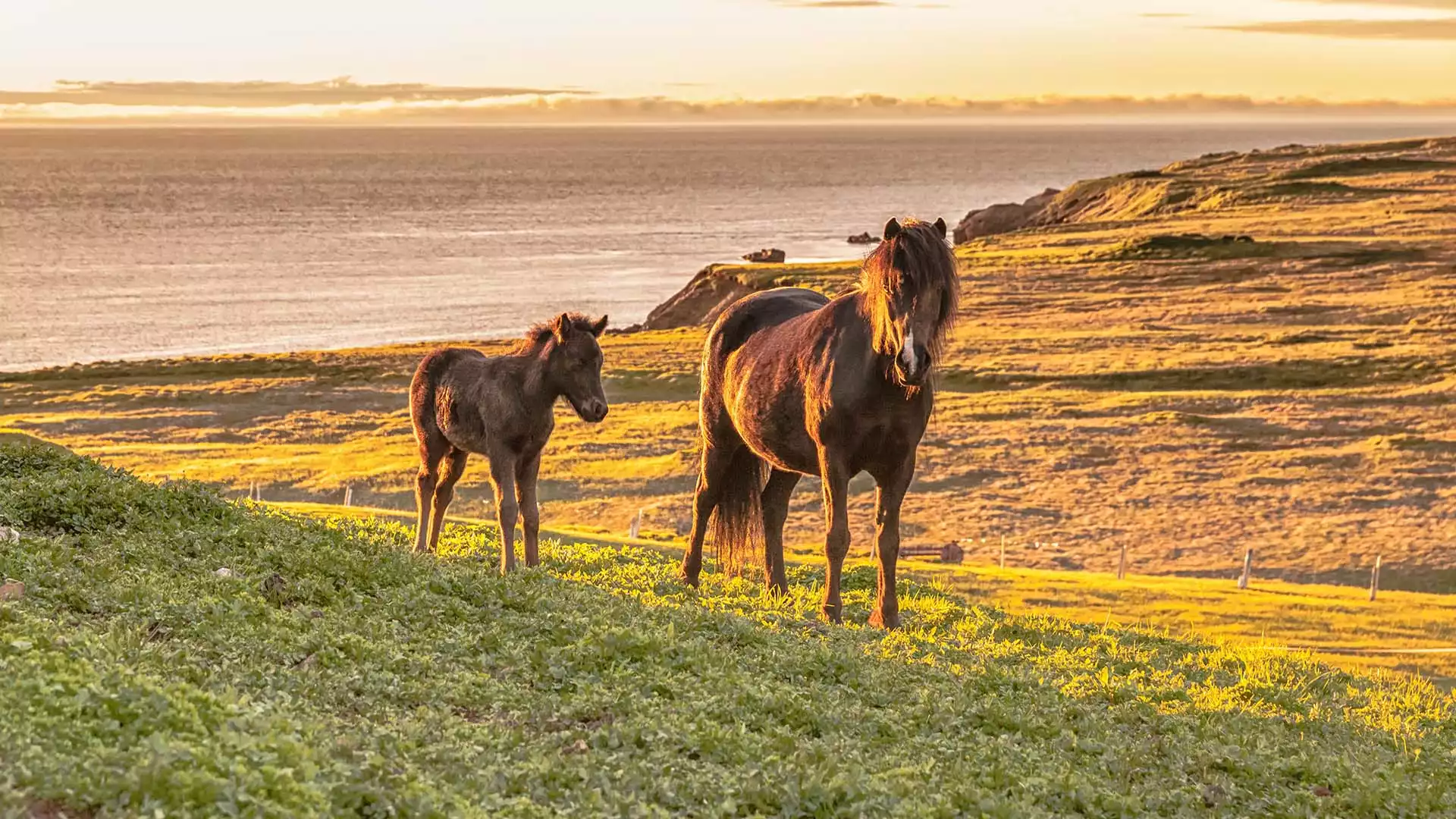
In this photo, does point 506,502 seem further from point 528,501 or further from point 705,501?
point 705,501

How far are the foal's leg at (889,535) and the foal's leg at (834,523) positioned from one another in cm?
35

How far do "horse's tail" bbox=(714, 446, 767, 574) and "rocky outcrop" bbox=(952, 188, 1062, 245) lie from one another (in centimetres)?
13024

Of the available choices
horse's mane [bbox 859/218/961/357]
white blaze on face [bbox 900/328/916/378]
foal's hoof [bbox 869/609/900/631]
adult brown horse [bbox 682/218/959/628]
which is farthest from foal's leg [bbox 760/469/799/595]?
white blaze on face [bbox 900/328/916/378]

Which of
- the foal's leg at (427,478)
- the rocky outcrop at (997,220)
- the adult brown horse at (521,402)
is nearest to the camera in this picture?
the adult brown horse at (521,402)

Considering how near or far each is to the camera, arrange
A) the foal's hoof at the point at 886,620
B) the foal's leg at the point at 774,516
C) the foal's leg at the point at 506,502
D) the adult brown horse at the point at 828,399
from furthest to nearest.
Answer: the foal's leg at the point at 774,516 < the foal's leg at the point at 506,502 < the foal's hoof at the point at 886,620 < the adult brown horse at the point at 828,399

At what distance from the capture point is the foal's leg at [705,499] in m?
16.9

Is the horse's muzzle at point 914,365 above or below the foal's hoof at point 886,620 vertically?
above

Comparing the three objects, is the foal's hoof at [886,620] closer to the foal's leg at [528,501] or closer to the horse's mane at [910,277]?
the horse's mane at [910,277]

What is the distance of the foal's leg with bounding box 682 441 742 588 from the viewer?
1691 cm

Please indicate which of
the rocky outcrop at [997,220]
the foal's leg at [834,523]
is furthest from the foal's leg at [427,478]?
the rocky outcrop at [997,220]

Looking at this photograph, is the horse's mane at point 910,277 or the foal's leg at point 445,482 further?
the foal's leg at point 445,482

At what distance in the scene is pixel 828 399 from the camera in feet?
46.9

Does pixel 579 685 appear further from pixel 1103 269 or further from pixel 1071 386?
pixel 1103 269

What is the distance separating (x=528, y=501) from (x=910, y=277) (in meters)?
5.62
